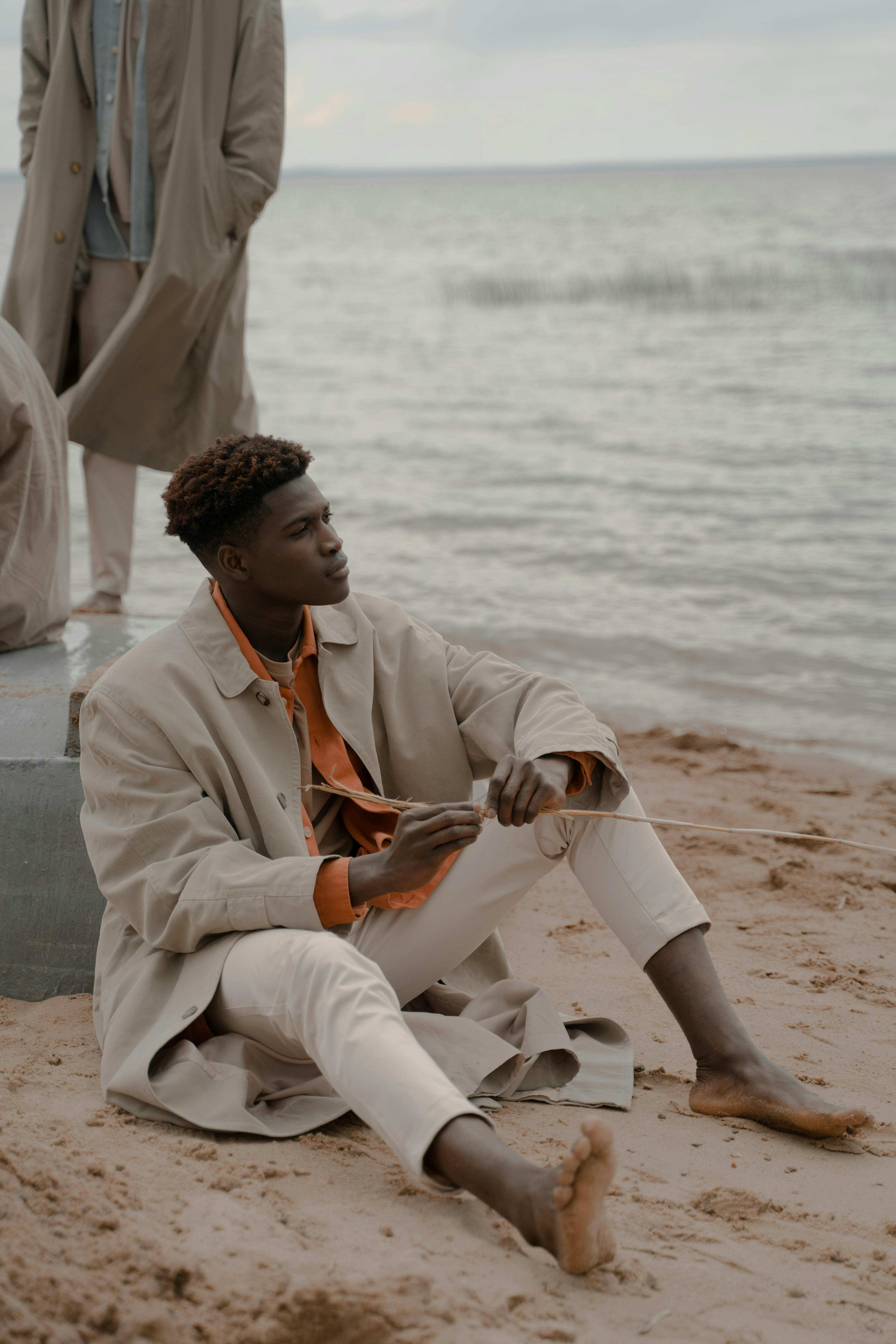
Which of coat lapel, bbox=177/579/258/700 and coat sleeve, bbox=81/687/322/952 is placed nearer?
coat sleeve, bbox=81/687/322/952

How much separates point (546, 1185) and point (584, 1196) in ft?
0.19

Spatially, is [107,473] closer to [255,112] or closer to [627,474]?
[255,112]

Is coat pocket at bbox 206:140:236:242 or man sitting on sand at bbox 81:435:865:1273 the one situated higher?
coat pocket at bbox 206:140:236:242

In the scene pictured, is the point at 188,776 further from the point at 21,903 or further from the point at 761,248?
the point at 761,248

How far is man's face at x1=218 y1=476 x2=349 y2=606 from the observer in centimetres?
253

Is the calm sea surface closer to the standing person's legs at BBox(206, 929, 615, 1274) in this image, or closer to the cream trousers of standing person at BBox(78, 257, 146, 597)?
the cream trousers of standing person at BBox(78, 257, 146, 597)

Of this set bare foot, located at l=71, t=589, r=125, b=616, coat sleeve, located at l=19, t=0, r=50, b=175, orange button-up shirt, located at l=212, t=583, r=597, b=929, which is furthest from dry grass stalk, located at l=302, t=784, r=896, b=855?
coat sleeve, located at l=19, t=0, r=50, b=175

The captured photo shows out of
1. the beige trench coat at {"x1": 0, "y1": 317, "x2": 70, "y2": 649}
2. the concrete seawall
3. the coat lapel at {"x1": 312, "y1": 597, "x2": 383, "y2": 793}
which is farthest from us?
the beige trench coat at {"x1": 0, "y1": 317, "x2": 70, "y2": 649}

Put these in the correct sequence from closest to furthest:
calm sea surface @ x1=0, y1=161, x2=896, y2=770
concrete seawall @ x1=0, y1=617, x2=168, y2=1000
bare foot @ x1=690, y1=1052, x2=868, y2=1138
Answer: bare foot @ x1=690, y1=1052, x2=868, y2=1138
concrete seawall @ x1=0, y1=617, x2=168, y2=1000
calm sea surface @ x1=0, y1=161, x2=896, y2=770

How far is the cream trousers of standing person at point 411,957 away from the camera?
1.95 metres

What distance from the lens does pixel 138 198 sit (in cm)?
444

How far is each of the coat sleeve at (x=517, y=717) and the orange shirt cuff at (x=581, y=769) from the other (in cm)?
2

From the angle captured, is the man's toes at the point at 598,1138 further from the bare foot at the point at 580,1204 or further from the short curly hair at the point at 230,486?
the short curly hair at the point at 230,486

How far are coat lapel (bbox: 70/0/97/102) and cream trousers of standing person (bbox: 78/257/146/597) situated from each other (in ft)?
1.99
